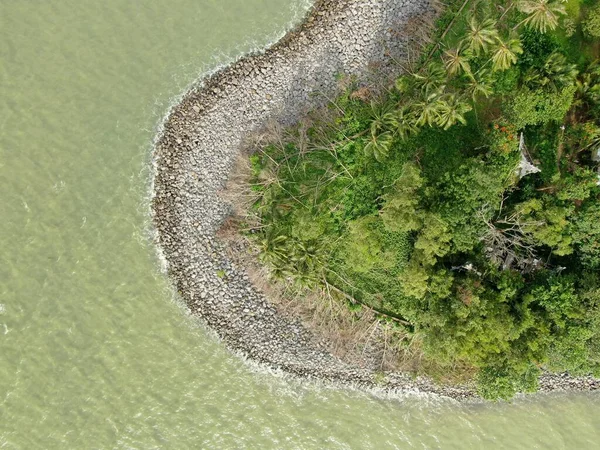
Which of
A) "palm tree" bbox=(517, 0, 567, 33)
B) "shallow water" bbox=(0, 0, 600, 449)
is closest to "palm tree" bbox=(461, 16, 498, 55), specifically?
"palm tree" bbox=(517, 0, 567, 33)

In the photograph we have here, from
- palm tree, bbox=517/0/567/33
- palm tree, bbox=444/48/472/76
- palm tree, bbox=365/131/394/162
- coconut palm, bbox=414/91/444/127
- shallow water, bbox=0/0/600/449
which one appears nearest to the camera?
palm tree, bbox=517/0/567/33

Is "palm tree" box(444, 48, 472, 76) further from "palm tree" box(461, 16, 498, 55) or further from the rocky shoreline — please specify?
the rocky shoreline

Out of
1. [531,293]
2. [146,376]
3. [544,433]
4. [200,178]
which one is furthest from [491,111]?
[146,376]

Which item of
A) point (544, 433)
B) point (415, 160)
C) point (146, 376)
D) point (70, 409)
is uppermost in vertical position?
point (415, 160)

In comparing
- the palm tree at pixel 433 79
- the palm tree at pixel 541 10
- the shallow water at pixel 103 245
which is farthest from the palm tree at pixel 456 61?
the shallow water at pixel 103 245

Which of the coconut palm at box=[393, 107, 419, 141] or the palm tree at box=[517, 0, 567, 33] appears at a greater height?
the palm tree at box=[517, 0, 567, 33]

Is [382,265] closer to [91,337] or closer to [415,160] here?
[415,160]

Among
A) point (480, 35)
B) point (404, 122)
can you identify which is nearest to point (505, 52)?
point (480, 35)
